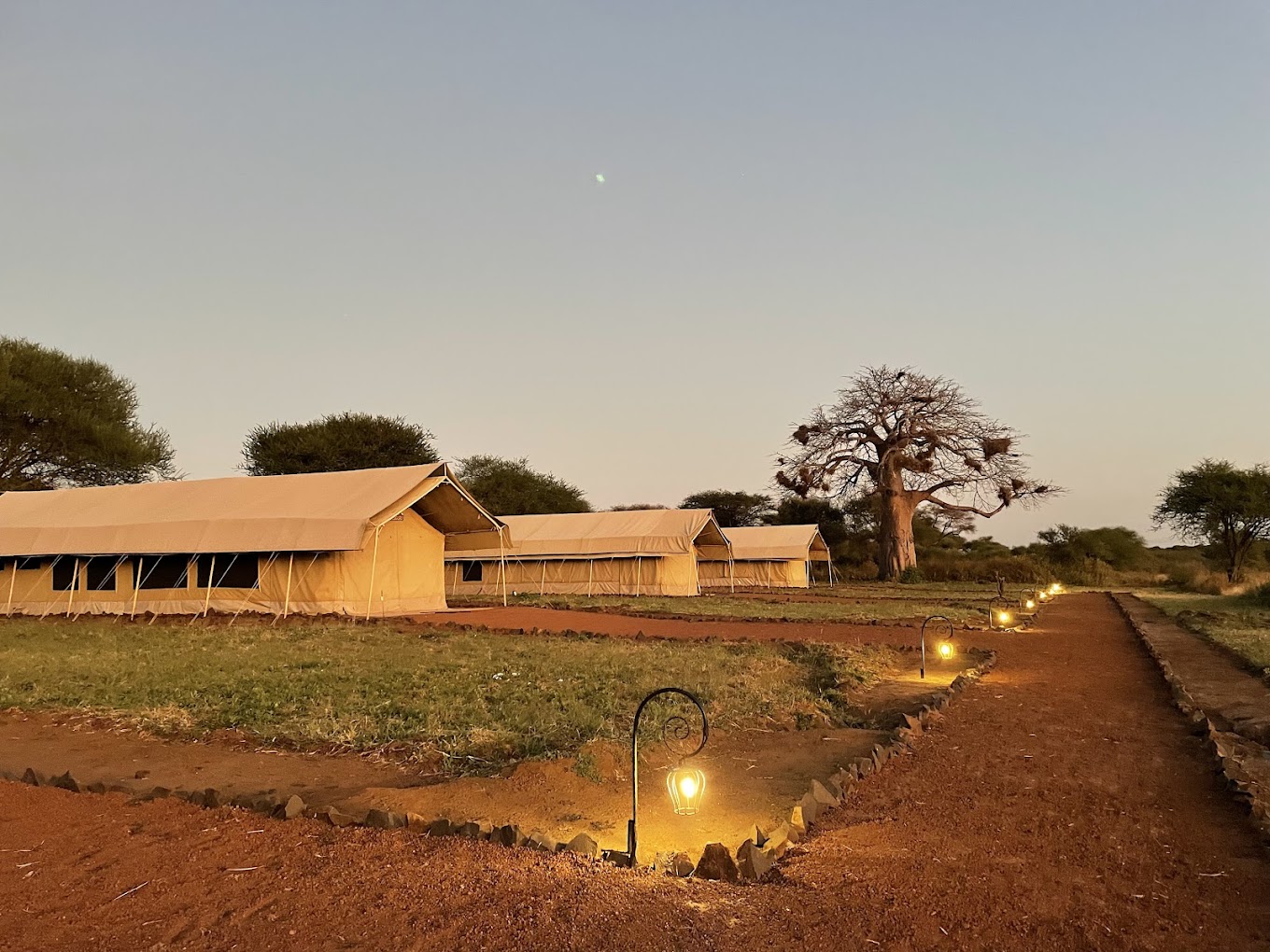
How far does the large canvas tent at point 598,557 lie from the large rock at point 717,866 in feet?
93.5

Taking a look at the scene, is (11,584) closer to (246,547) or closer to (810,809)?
(246,547)

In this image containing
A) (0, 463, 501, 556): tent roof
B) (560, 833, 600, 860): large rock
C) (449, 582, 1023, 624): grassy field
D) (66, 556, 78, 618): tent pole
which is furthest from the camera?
(449, 582, 1023, 624): grassy field

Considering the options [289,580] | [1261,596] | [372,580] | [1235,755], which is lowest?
[1235,755]

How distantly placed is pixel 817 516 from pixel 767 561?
2686 centimetres

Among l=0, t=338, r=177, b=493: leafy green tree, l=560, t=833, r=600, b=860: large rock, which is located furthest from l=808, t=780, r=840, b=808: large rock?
l=0, t=338, r=177, b=493: leafy green tree

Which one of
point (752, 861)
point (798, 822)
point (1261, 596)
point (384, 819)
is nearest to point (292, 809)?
point (384, 819)

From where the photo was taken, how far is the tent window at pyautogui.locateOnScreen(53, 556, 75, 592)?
23.0 metres

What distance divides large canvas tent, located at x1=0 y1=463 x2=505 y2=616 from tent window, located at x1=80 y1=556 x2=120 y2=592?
1.3 inches

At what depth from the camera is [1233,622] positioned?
805 inches

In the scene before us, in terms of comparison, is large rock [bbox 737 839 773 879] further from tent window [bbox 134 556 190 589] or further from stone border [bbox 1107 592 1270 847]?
tent window [bbox 134 556 190 589]

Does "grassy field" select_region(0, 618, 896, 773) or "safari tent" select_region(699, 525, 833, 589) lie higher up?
"safari tent" select_region(699, 525, 833, 589)

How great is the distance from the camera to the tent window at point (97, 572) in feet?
74.3

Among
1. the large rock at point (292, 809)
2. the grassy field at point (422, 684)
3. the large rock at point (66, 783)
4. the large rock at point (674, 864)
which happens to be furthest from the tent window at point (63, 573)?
the large rock at point (674, 864)

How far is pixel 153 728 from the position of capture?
8.39 meters
